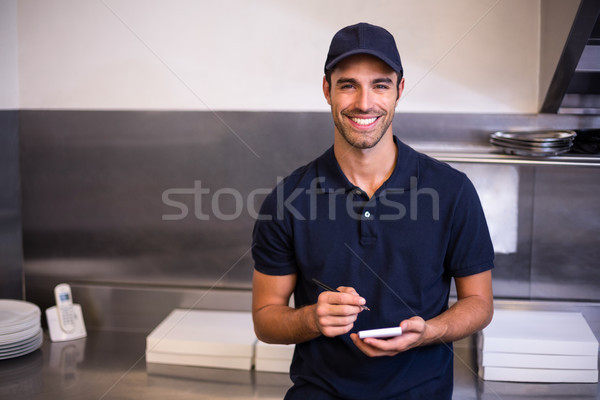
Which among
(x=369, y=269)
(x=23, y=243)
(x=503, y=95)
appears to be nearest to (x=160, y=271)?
(x=23, y=243)

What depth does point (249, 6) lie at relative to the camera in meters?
1.92

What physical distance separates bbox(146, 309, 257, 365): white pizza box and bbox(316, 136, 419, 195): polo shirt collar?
0.62m

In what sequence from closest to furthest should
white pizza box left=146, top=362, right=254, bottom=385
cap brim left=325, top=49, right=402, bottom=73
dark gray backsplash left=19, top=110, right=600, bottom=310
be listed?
cap brim left=325, top=49, right=402, bottom=73
white pizza box left=146, top=362, right=254, bottom=385
dark gray backsplash left=19, top=110, right=600, bottom=310

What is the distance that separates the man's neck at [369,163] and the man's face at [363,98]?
4 centimetres

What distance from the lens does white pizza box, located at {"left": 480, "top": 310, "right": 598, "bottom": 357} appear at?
1.58 metres

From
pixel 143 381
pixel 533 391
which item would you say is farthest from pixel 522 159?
pixel 143 381

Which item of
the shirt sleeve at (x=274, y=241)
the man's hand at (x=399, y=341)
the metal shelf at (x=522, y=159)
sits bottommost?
the man's hand at (x=399, y=341)

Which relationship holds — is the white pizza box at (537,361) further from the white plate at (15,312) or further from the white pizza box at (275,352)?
the white plate at (15,312)

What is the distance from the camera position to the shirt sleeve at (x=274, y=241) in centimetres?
132

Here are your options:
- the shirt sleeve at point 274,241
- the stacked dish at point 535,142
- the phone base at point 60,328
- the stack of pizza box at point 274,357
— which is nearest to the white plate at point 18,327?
the phone base at point 60,328

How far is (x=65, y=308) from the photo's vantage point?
1.96 metres

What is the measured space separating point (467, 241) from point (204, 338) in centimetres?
84

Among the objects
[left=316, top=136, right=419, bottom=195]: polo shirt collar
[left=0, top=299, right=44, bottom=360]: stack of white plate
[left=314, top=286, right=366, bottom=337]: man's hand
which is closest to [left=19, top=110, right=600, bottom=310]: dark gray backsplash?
[left=0, top=299, right=44, bottom=360]: stack of white plate

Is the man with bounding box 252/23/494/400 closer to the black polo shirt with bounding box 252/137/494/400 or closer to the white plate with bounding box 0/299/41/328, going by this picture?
the black polo shirt with bounding box 252/137/494/400
